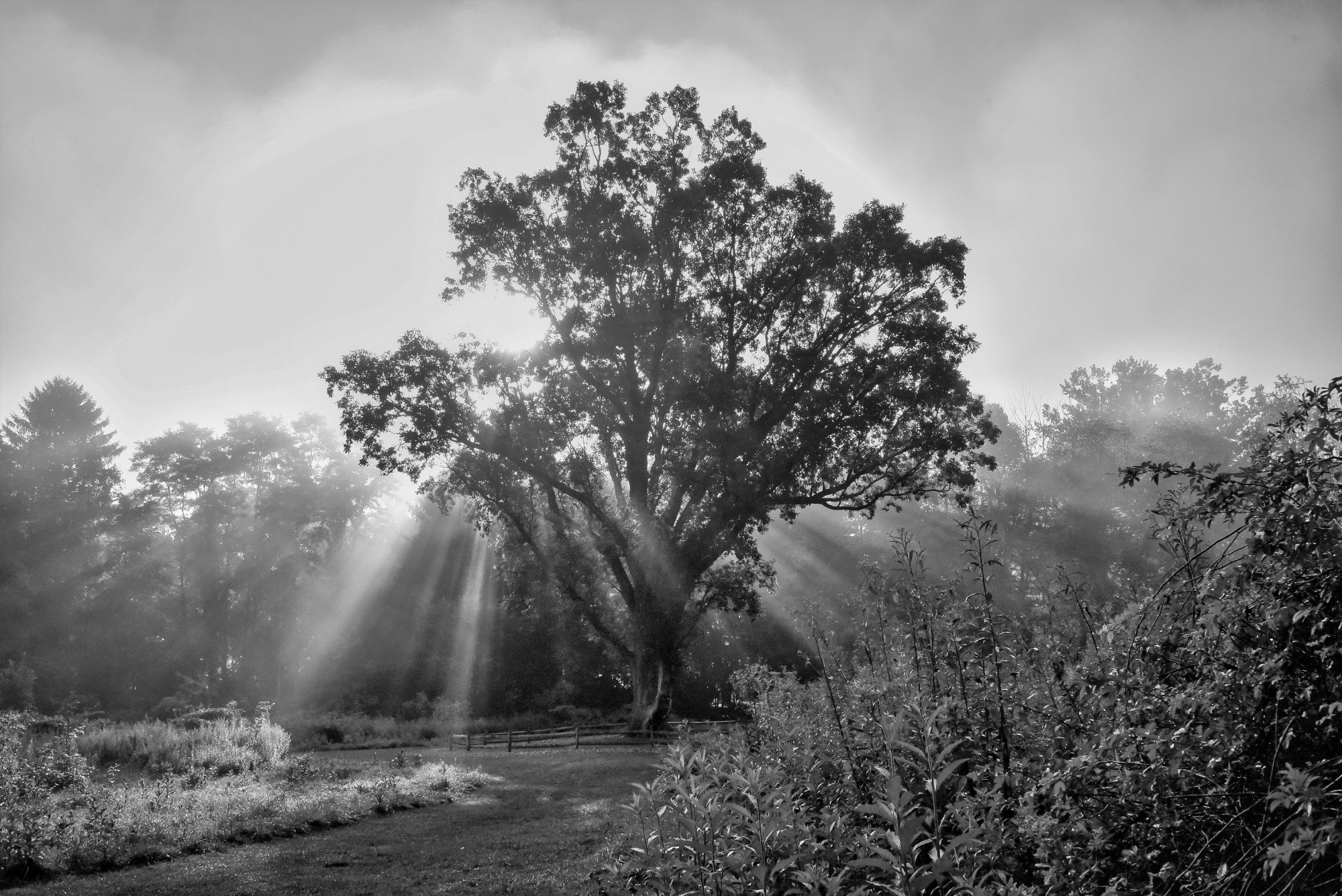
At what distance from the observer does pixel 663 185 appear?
2052cm

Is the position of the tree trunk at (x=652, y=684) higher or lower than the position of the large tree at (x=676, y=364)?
lower

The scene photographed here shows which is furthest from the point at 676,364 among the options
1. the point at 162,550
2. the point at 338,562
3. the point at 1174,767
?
the point at 162,550

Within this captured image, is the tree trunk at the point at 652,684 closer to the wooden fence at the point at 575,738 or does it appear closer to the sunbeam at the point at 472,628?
the wooden fence at the point at 575,738

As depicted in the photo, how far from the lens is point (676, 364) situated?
20328 millimetres

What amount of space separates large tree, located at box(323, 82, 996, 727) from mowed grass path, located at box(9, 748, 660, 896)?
30.1 ft

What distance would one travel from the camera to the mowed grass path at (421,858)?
6605mm

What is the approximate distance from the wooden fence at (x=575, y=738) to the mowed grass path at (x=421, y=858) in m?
8.05

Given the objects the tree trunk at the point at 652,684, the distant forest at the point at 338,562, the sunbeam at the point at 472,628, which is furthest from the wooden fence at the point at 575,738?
the sunbeam at the point at 472,628

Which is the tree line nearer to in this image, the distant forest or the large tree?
the distant forest

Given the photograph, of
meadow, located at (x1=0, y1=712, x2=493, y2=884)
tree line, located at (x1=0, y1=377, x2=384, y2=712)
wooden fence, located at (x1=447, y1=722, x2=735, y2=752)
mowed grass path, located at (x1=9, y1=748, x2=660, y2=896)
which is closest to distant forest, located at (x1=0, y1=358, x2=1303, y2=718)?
tree line, located at (x1=0, y1=377, x2=384, y2=712)

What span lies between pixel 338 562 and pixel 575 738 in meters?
26.4

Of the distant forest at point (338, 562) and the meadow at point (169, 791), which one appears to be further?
the distant forest at point (338, 562)

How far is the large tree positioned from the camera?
1970 cm

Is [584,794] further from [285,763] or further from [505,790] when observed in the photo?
[285,763]
